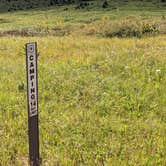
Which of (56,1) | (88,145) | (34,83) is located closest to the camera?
(34,83)

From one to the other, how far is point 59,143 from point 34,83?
2178 mm

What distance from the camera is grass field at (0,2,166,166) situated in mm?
7719

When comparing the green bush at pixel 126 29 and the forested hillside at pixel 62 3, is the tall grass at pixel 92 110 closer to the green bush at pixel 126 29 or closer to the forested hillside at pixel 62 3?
the green bush at pixel 126 29

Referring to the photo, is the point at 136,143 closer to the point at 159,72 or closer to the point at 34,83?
the point at 34,83

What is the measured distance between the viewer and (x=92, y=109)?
981cm

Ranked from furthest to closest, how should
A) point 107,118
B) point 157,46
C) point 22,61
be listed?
point 157,46, point 22,61, point 107,118

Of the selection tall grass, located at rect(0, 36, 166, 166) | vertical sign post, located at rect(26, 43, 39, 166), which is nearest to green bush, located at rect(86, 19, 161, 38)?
tall grass, located at rect(0, 36, 166, 166)

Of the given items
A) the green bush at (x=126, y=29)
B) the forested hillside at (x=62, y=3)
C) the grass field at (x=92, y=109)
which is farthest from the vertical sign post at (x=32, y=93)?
the forested hillside at (x=62, y=3)

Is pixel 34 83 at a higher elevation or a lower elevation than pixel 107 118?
higher

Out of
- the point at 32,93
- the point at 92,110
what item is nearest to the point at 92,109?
the point at 92,110

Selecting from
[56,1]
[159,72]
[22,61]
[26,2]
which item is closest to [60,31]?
[22,61]

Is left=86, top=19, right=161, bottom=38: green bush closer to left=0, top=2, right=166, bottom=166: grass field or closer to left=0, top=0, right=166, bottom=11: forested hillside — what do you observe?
left=0, top=2, right=166, bottom=166: grass field

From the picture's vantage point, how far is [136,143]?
317 inches

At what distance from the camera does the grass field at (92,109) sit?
7719mm
